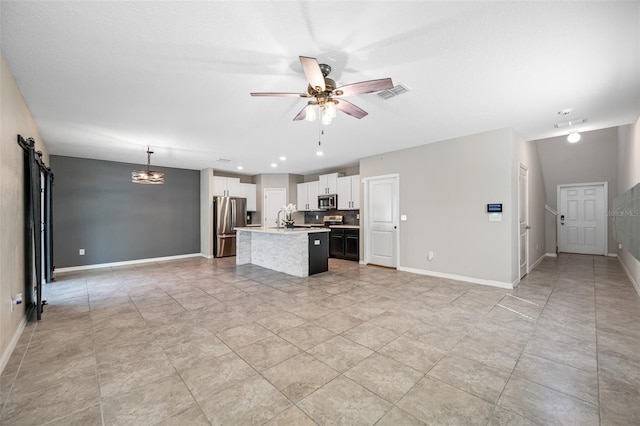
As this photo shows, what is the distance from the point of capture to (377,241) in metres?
6.08

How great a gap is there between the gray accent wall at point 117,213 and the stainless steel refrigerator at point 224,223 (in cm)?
79

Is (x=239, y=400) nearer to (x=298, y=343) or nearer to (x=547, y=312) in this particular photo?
(x=298, y=343)

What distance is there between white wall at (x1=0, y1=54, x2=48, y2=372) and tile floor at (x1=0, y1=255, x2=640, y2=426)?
0.79ft

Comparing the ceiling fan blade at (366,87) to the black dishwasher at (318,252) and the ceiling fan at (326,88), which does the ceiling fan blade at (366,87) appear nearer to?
the ceiling fan at (326,88)

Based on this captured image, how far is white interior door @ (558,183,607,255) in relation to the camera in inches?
284

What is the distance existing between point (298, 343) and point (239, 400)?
83 cm

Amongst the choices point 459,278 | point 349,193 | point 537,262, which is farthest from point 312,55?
point 537,262

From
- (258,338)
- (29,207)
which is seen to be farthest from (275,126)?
(29,207)

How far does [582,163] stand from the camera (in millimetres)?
7184

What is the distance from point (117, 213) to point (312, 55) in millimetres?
6768

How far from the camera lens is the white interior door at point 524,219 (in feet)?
15.7

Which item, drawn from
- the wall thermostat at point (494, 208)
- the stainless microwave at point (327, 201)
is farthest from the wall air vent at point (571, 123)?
the stainless microwave at point (327, 201)

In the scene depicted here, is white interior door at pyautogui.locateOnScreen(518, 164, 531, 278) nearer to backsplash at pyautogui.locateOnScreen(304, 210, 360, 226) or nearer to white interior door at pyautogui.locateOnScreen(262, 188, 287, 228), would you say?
backsplash at pyautogui.locateOnScreen(304, 210, 360, 226)

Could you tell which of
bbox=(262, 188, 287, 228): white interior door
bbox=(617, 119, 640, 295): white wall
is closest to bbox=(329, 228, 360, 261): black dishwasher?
bbox=(262, 188, 287, 228): white interior door
